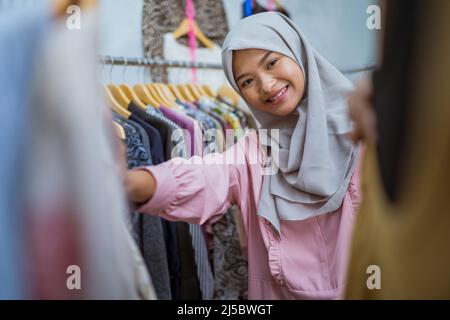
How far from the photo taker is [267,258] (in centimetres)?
57

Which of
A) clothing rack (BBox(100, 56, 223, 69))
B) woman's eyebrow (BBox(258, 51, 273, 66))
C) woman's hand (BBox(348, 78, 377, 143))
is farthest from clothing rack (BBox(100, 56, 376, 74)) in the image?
woman's hand (BBox(348, 78, 377, 143))

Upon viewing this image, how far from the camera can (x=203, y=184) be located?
20.8 inches

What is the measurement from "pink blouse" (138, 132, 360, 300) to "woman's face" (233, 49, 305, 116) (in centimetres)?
7

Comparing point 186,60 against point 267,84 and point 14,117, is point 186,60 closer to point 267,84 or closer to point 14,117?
point 267,84

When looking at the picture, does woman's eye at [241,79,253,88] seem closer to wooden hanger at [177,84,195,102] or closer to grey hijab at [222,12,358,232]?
grey hijab at [222,12,358,232]

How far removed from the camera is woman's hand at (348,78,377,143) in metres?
0.41

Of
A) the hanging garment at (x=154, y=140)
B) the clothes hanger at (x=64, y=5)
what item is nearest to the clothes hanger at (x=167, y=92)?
the hanging garment at (x=154, y=140)

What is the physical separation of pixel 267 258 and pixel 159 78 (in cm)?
37

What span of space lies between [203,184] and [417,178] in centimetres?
26

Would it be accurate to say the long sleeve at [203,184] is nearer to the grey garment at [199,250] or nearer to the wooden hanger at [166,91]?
the grey garment at [199,250]

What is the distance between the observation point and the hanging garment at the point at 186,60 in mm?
678
